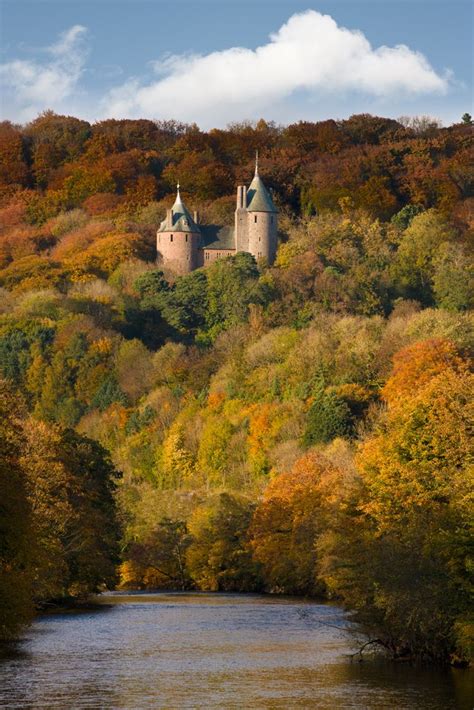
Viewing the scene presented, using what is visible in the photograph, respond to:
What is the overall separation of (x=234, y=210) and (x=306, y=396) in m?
43.3

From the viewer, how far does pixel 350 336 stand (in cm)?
12144

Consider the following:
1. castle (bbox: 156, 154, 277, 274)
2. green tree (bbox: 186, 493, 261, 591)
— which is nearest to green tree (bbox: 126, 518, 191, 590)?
green tree (bbox: 186, 493, 261, 591)

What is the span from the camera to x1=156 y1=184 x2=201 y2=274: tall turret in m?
146

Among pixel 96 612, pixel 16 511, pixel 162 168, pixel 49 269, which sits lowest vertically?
pixel 96 612

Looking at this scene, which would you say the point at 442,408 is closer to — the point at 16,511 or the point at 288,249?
the point at 16,511

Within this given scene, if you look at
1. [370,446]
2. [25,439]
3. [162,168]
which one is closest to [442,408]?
[370,446]

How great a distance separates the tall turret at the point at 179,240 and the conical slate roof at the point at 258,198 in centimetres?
558

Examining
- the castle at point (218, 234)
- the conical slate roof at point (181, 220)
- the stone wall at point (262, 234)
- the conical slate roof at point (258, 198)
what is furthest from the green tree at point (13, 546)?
the conical slate roof at point (181, 220)

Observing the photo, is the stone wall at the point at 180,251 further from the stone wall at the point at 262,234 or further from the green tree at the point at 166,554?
the green tree at the point at 166,554

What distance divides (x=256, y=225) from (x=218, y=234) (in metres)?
5.22

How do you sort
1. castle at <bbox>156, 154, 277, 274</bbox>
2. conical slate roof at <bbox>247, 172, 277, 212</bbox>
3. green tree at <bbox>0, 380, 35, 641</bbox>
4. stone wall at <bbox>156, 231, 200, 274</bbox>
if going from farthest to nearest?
stone wall at <bbox>156, 231, 200, 274</bbox> < conical slate roof at <bbox>247, 172, 277, 212</bbox> < castle at <bbox>156, 154, 277, 274</bbox> < green tree at <bbox>0, 380, 35, 641</bbox>

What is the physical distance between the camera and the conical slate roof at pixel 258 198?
14488 centimetres

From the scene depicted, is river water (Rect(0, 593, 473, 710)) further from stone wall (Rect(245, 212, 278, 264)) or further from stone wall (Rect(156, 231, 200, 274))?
stone wall (Rect(156, 231, 200, 274))

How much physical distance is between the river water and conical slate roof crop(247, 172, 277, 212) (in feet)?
262
